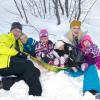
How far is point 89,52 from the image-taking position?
769 centimetres

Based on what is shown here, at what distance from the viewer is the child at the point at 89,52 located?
24.9 ft

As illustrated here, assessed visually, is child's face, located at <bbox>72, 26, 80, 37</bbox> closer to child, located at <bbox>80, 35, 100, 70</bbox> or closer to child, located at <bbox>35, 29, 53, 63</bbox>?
child, located at <bbox>80, 35, 100, 70</bbox>

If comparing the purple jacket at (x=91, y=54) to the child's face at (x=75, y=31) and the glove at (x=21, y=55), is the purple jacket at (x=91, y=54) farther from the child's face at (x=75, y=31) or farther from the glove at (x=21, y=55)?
the glove at (x=21, y=55)

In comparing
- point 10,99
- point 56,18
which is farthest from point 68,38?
point 56,18

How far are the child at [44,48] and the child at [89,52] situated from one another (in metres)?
0.57

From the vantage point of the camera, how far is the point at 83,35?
7.88 metres

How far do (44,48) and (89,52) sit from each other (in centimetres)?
78

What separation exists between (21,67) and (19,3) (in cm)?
490

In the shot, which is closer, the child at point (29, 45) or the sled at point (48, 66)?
the sled at point (48, 66)

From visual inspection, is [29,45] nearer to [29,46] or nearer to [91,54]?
[29,46]

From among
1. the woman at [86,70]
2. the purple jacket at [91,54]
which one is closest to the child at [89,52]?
the purple jacket at [91,54]

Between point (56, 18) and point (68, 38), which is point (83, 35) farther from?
point (56, 18)

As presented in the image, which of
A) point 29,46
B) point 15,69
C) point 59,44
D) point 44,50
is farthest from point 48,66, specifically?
point 15,69

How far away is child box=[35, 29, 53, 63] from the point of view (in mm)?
7848
